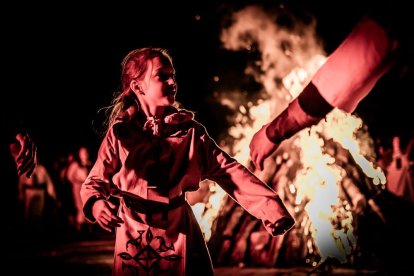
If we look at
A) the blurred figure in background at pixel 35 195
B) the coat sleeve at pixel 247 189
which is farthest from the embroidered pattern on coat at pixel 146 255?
the blurred figure in background at pixel 35 195

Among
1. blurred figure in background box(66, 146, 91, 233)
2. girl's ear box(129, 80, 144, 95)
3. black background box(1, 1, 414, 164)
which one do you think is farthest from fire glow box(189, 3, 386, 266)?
blurred figure in background box(66, 146, 91, 233)

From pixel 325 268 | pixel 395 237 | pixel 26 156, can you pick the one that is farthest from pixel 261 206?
pixel 395 237

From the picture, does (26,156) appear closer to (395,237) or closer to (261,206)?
(261,206)

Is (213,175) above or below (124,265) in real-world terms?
above

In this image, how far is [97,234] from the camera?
37.0ft

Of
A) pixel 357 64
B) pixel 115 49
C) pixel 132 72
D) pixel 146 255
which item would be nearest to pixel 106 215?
pixel 146 255

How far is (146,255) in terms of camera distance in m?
3.58

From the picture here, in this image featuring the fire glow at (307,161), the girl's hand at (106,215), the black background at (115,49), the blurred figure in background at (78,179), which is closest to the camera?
the girl's hand at (106,215)

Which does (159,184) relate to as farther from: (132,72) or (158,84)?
(132,72)

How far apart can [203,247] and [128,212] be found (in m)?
0.57

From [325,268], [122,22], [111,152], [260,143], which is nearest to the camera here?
[260,143]

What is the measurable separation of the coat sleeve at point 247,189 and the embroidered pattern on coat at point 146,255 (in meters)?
0.59

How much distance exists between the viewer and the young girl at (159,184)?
359 centimetres

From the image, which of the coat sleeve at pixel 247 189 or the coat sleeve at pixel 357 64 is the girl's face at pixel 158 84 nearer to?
the coat sleeve at pixel 247 189
